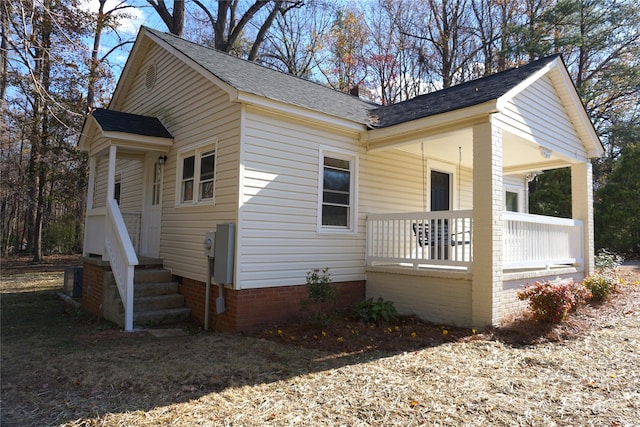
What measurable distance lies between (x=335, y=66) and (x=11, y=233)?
20169 mm

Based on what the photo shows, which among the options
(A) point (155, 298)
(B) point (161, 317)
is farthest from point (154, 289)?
(B) point (161, 317)

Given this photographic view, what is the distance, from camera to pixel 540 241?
27.1ft

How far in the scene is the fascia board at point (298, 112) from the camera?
6.61 metres

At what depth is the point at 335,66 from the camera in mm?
25828

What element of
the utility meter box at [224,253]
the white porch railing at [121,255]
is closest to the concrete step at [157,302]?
the white porch railing at [121,255]

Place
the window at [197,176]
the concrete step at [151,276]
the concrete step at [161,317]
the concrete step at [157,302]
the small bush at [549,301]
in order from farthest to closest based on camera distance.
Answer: the concrete step at [151,276], the window at [197,176], the concrete step at [157,302], the concrete step at [161,317], the small bush at [549,301]

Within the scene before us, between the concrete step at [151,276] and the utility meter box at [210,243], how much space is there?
5.72 feet

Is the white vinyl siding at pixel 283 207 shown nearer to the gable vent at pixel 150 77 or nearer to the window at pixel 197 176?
the window at pixel 197 176

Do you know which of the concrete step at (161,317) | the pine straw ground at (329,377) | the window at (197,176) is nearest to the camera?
the pine straw ground at (329,377)

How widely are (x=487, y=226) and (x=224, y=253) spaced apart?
4112 millimetres

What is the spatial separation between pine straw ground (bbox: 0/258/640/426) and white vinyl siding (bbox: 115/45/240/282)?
176 cm

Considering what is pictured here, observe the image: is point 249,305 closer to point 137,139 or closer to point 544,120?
point 137,139

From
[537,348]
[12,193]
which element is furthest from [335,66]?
[537,348]

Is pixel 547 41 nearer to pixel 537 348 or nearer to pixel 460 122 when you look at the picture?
pixel 460 122
